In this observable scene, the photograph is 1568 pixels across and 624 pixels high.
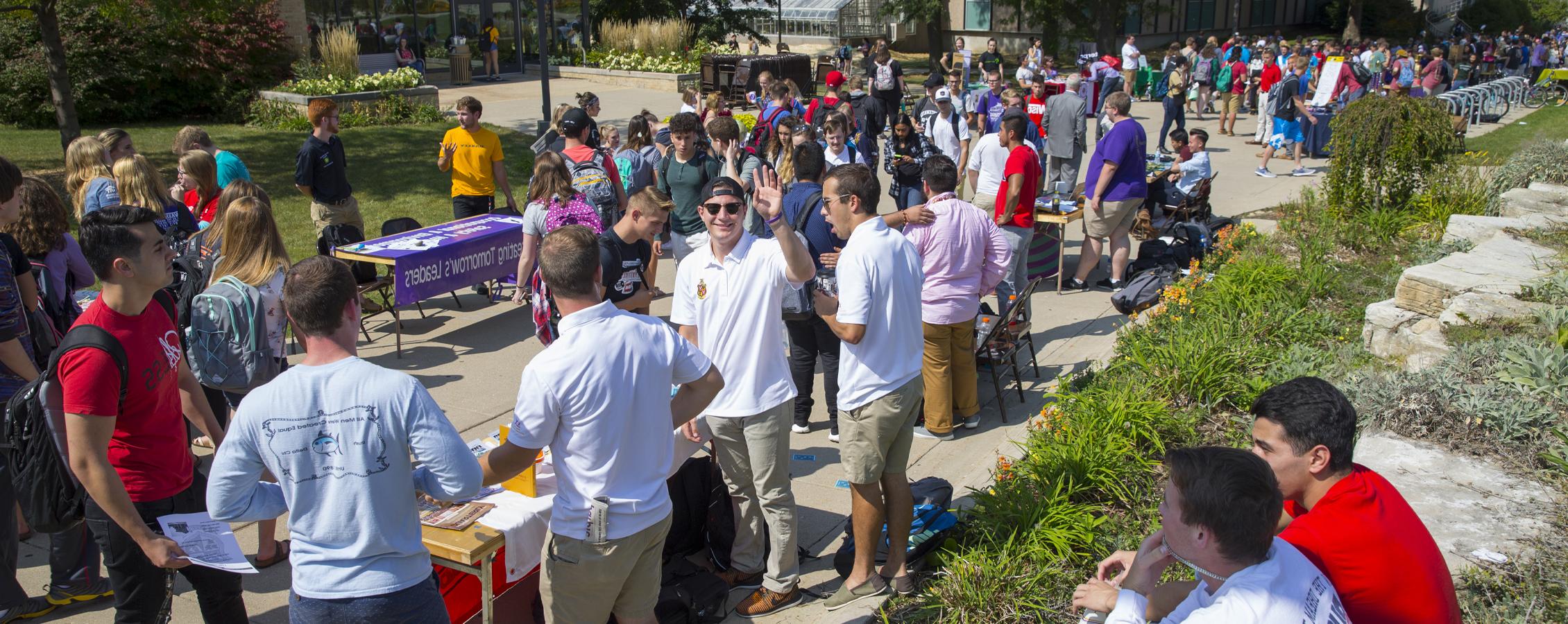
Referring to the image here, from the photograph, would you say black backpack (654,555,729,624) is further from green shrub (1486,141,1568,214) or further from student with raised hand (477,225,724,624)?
green shrub (1486,141,1568,214)

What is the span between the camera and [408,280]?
7793 mm

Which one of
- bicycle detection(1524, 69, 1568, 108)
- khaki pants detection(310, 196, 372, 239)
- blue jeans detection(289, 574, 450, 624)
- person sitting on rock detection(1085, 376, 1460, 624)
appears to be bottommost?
→ blue jeans detection(289, 574, 450, 624)

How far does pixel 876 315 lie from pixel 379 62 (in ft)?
82.8

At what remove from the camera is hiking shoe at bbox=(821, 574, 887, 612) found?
4488mm

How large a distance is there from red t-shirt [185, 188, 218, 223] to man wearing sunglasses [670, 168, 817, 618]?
4.27m

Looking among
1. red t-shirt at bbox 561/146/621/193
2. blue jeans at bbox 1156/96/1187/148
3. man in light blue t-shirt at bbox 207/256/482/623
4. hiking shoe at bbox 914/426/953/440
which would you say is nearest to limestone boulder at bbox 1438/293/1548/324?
hiking shoe at bbox 914/426/953/440

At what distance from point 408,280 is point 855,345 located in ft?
15.0

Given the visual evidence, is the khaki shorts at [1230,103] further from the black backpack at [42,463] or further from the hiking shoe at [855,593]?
the black backpack at [42,463]

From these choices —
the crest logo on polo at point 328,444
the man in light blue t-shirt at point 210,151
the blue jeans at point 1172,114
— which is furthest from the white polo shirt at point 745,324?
the blue jeans at point 1172,114

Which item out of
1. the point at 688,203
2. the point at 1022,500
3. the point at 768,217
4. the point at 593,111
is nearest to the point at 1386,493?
the point at 1022,500

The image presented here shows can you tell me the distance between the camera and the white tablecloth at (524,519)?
3.97 metres

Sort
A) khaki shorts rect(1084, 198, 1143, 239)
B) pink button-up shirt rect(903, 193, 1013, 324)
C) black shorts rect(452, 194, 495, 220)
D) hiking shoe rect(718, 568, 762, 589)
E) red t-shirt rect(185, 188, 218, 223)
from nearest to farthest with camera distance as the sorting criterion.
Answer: hiking shoe rect(718, 568, 762, 589)
pink button-up shirt rect(903, 193, 1013, 324)
red t-shirt rect(185, 188, 218, 223)
khaki shorts rect(1084, 198, 1143, 239)
black shorts rect(452, 194, 495, 220)

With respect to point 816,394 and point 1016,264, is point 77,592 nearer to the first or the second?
point 816,394

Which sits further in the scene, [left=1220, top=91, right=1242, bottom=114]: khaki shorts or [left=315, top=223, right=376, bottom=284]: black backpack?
[left=1220, top=91, right=1242, bottom=114]: khaki shorts
